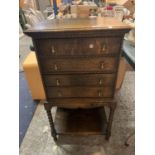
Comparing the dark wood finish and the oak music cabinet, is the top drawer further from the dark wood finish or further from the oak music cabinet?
the dark wood finish

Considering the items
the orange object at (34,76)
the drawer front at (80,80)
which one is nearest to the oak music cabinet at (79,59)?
the drawer front at (80,80)

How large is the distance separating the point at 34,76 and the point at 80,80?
941 millimetres

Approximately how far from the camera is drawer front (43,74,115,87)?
110 centimetres

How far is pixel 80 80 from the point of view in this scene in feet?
3.66

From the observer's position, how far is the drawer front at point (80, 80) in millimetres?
1096

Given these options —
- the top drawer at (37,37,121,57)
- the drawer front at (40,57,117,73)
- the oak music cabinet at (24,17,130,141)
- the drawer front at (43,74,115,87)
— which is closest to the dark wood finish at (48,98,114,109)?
the oak music cabinet at (24,17,130,141)

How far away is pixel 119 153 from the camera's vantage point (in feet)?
4.48

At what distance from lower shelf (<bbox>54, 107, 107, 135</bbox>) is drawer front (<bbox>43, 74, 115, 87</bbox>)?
0.50 metres

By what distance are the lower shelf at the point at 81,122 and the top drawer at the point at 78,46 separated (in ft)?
2.45

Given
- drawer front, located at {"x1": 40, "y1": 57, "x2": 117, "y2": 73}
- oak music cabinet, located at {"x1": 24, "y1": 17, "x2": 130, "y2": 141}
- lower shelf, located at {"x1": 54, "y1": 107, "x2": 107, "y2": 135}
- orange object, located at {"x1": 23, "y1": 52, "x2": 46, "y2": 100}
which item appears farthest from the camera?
orange object, located at {"x1": 23, "y1": 52, "x2": 46, "y2": 100}
